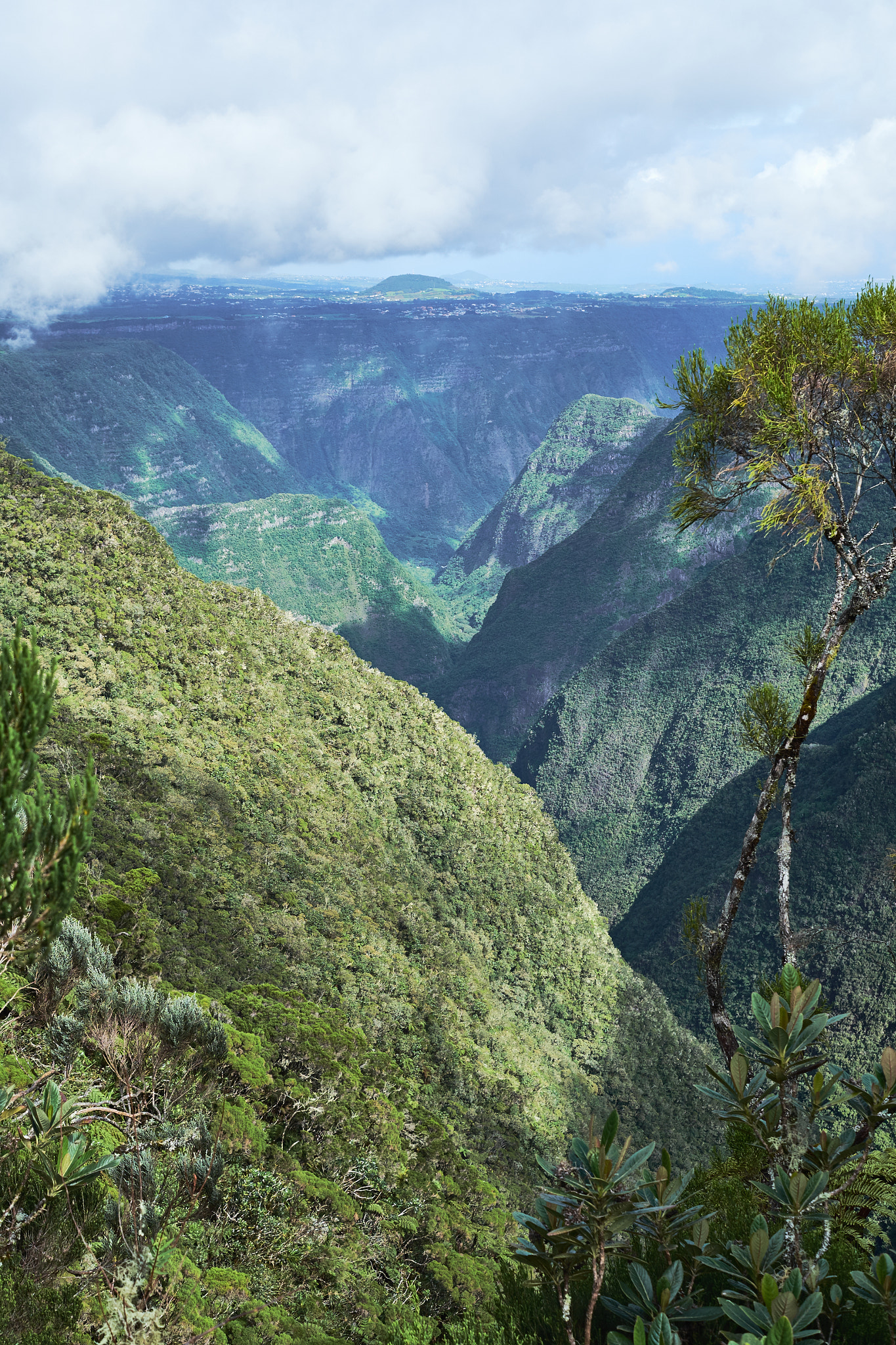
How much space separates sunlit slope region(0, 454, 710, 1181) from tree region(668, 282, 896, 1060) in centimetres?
1638

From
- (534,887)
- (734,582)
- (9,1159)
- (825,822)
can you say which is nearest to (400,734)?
(534,887)

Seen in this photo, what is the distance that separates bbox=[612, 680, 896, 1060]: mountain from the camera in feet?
177

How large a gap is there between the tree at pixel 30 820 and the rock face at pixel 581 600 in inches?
5074

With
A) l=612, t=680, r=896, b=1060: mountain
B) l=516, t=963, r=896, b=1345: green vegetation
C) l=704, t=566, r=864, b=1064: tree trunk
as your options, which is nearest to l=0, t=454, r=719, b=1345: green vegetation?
l=516, t=963, r=896, b=1345: green vegetation

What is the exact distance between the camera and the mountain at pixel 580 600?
136 metres

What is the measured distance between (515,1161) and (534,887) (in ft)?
84.4

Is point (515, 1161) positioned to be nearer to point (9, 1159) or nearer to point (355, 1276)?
point (355, 1276)

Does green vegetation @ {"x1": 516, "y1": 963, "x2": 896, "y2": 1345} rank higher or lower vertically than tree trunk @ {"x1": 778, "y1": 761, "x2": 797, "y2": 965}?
lower

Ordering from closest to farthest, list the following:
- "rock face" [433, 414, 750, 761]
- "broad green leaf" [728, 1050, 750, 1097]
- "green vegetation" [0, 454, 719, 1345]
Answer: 1. "broad green leaf" [728, 1050, 750, 1097]
2. "green vegetation" [0, 454, 719, 1345]
3. "rock face" [433, 414, 750, 761]

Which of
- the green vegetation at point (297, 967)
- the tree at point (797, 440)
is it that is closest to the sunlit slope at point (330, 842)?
the green vegetation at point (297, 967)

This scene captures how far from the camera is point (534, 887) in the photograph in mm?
54250

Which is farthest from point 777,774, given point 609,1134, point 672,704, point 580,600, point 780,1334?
point 580,600

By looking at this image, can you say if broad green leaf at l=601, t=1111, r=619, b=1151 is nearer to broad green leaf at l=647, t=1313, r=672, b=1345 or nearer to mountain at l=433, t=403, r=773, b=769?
broad green leaf at l=647, t=1313, r=672, b=1345

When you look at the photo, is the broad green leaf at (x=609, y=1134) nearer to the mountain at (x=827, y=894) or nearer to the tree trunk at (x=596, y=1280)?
the tree trunk at (x=596, y=1280)
